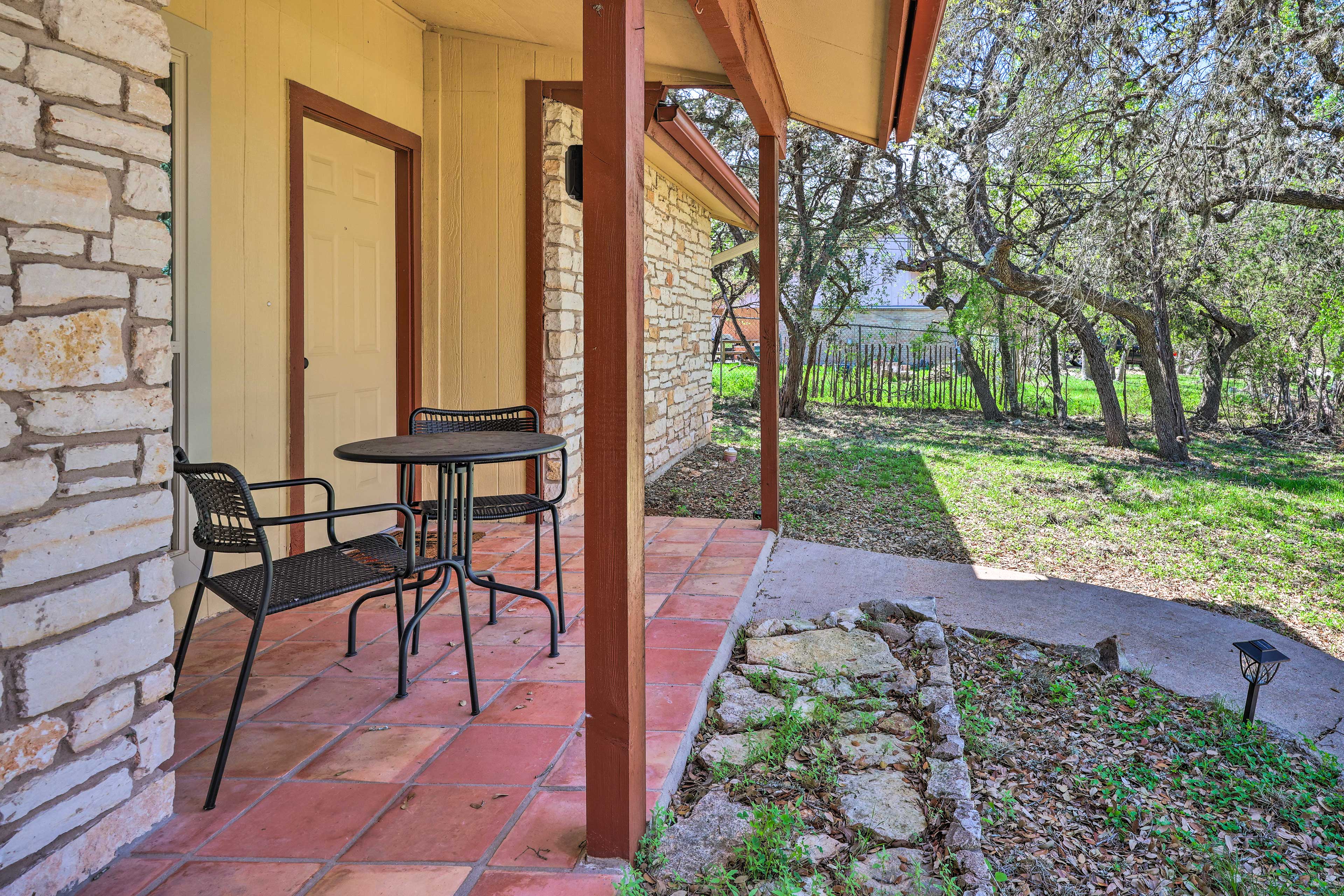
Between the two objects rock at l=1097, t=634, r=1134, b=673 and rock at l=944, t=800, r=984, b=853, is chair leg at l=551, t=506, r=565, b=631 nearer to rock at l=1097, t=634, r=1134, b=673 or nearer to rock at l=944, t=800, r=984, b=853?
rock at l=944, t=800, r=984, b=853

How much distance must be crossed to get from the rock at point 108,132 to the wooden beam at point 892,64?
2.40 metres

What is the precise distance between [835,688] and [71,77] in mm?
2633

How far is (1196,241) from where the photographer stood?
7.26m

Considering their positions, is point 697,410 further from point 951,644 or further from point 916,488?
point 951,644

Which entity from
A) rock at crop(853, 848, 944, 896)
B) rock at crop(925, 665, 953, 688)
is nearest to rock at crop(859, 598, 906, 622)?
rock at crop(925, 665, 953, 688)

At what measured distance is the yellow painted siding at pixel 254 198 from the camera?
327cm

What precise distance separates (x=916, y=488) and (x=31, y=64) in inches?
265

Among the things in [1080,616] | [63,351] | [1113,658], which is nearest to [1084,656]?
[1113,658]

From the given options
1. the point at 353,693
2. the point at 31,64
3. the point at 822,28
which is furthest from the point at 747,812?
the point at 822,28

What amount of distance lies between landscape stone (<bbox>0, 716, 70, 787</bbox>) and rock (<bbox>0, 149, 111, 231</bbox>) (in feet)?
2.92

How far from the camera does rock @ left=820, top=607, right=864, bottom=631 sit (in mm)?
3627

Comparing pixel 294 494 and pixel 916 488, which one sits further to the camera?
pixel 916 488

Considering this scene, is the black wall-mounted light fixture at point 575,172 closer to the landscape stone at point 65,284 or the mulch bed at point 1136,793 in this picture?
the landscape stone at point 65,284

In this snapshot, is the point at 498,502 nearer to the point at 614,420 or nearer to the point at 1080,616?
the point at 614,420
